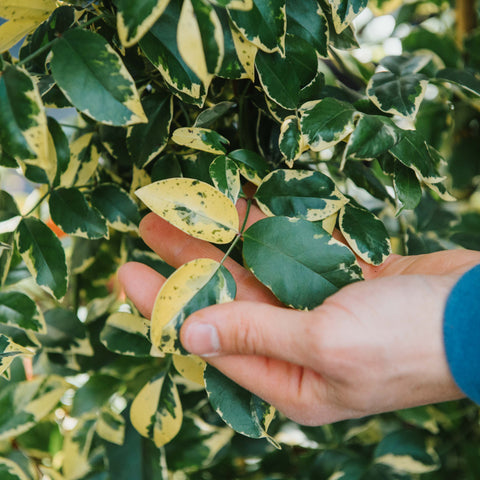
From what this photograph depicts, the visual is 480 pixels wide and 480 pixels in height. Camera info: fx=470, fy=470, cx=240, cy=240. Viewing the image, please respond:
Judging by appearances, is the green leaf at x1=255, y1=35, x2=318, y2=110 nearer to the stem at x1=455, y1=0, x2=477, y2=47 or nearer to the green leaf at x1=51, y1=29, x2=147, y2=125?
the green leaf at x1=51, y1=29, x2=147, y2=125

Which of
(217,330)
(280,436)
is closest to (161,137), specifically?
(217,330)

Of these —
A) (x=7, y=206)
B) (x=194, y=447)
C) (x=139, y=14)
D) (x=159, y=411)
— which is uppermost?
(x=139, y=14)

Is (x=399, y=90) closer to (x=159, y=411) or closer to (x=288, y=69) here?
(x=288, y=69)

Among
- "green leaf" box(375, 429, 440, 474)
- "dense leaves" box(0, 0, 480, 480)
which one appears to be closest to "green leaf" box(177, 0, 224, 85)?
"dense leaves" box(0, 0, 480, 480)

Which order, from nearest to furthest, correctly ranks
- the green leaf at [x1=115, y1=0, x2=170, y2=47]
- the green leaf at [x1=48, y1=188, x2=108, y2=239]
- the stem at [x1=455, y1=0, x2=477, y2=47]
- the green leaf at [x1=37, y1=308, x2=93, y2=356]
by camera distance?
the green leaf at [x1=115, y1=0, x2=170, y2=47]
the green leaf at [x1=48, y1=188, x2=108, y2=239]
the green leaf at [x1=37, y1=308, x2=93, y2=356]
the stem at [x1=455, y1=0, x2=477, y2=47]

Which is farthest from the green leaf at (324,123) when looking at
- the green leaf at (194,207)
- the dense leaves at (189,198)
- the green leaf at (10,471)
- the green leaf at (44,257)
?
the green leaf at (10,471)

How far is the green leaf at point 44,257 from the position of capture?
57cm

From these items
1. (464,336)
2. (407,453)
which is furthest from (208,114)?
(407,453)

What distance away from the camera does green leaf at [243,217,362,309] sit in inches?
19.9

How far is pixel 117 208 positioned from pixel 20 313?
184mm

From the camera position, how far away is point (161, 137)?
1.91 feet

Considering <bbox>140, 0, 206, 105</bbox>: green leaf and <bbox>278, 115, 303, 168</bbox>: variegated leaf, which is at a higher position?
<bbox>140, 0, 206, 105</bbox>: green leaf

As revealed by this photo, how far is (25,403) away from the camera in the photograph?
0.70 m

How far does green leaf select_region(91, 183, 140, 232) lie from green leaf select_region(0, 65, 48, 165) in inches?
8.7
